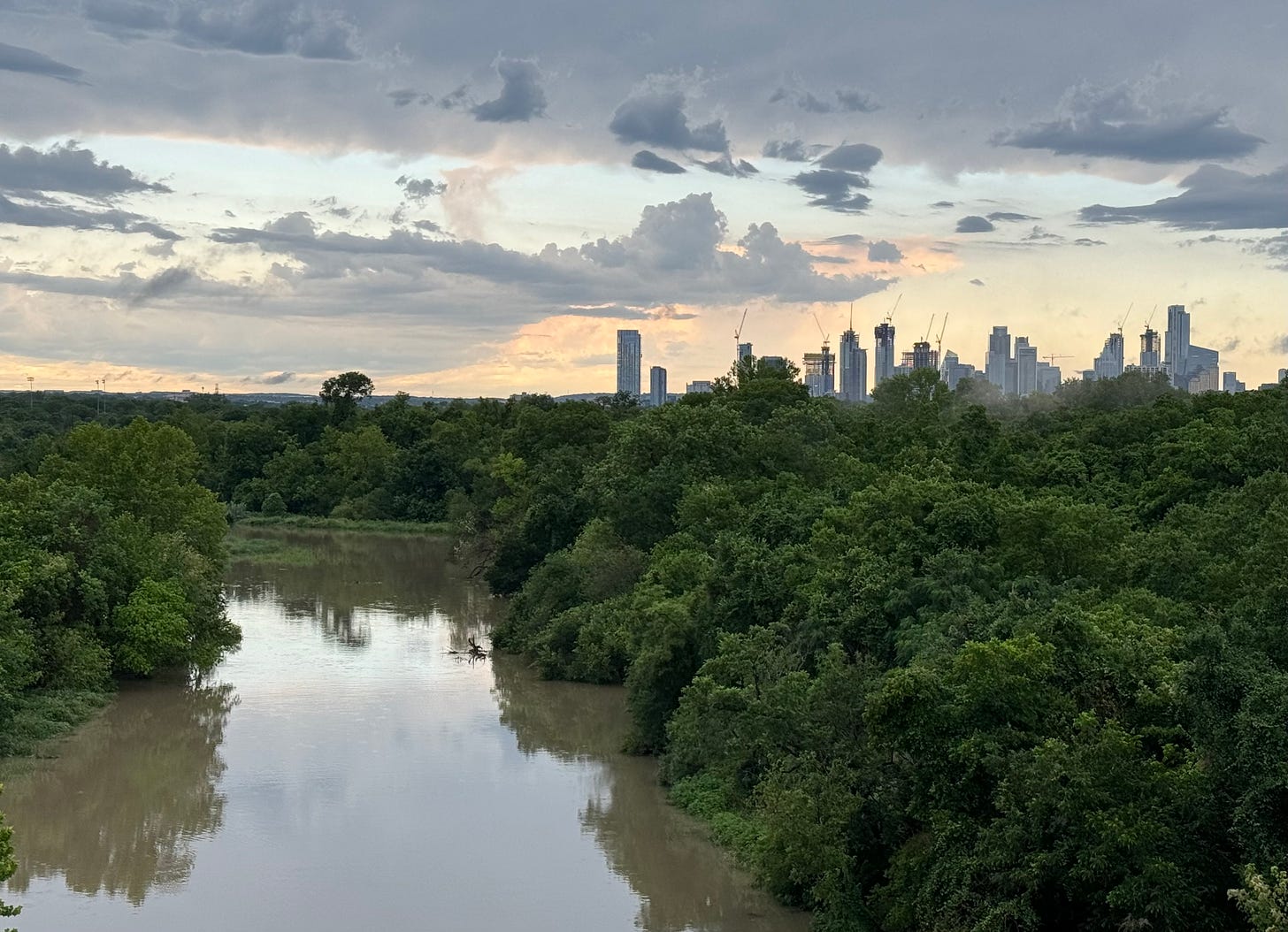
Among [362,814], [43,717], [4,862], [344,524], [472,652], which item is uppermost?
[4,862]

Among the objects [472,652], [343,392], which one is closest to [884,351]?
[343,392]

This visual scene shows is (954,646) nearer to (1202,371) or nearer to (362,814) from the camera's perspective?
(362,814)

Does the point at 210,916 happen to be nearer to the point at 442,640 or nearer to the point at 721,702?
the point at 721,702

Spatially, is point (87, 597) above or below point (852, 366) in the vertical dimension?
below

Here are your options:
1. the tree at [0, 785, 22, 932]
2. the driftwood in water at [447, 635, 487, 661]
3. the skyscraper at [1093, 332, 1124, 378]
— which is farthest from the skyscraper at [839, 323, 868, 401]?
the tree at [0, 785, 22, 932]

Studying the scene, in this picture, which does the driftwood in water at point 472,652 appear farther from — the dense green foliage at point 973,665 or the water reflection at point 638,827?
the water reflection at point 638,827

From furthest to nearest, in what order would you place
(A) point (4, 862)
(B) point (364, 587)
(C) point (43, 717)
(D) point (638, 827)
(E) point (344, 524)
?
(E) point (344, 524), (B) point (364, 587), (C) point (43, 717), (D) point (638, 827), (A) point (4, 862)
